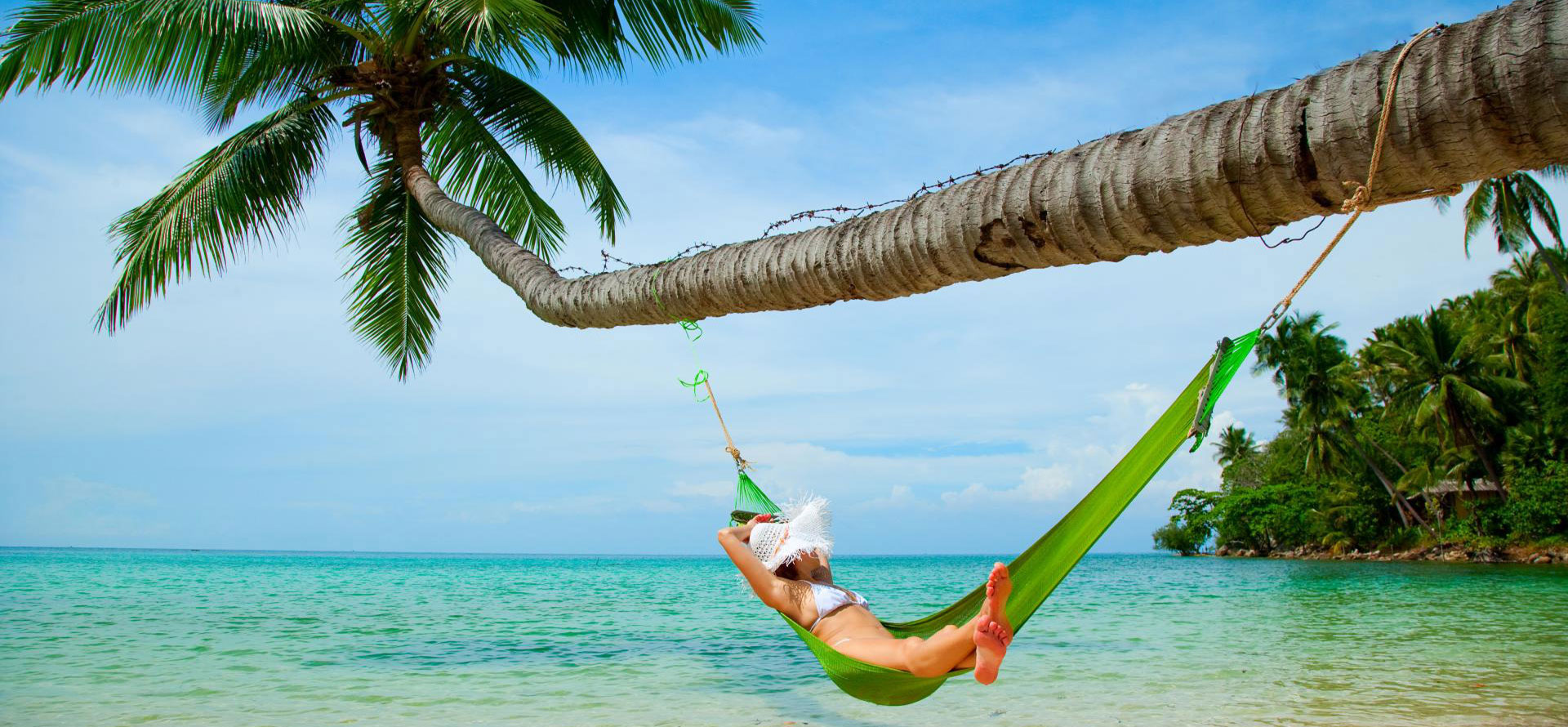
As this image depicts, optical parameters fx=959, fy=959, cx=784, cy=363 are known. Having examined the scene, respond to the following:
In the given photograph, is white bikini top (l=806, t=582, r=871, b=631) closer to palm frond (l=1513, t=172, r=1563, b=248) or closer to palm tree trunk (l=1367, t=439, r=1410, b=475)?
palm frond (l=1513, t=172, r=1563, b=248)

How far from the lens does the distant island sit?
16.4 meters

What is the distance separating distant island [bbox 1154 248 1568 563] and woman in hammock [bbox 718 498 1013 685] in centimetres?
1421

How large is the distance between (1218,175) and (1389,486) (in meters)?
22.4

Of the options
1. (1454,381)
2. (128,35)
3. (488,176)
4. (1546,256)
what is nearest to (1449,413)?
(1454,381)

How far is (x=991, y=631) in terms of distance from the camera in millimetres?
1668

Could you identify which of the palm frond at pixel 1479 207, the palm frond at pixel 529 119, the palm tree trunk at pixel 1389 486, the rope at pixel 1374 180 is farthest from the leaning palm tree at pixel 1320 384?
the rope at pixel 1374 180

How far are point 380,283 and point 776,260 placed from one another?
340 cm

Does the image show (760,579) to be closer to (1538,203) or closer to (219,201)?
(219,201)

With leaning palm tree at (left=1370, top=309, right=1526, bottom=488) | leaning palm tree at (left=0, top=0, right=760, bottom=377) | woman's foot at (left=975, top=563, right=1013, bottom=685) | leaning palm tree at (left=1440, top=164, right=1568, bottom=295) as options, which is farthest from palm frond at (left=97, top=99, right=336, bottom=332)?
leaning palm tree at (left=1370, top=309, right=1526, bottom=488)

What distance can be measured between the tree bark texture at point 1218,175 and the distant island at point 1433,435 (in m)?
14.5

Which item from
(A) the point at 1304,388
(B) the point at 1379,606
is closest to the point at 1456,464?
(A) the point at 1304,388

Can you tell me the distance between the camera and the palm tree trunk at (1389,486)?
65.4 feet

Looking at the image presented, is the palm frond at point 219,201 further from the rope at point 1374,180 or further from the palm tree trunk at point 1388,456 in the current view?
the palm tree trunk at point 1388,456

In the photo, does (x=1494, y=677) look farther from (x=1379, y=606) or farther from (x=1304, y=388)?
(x=1304, y=388)
